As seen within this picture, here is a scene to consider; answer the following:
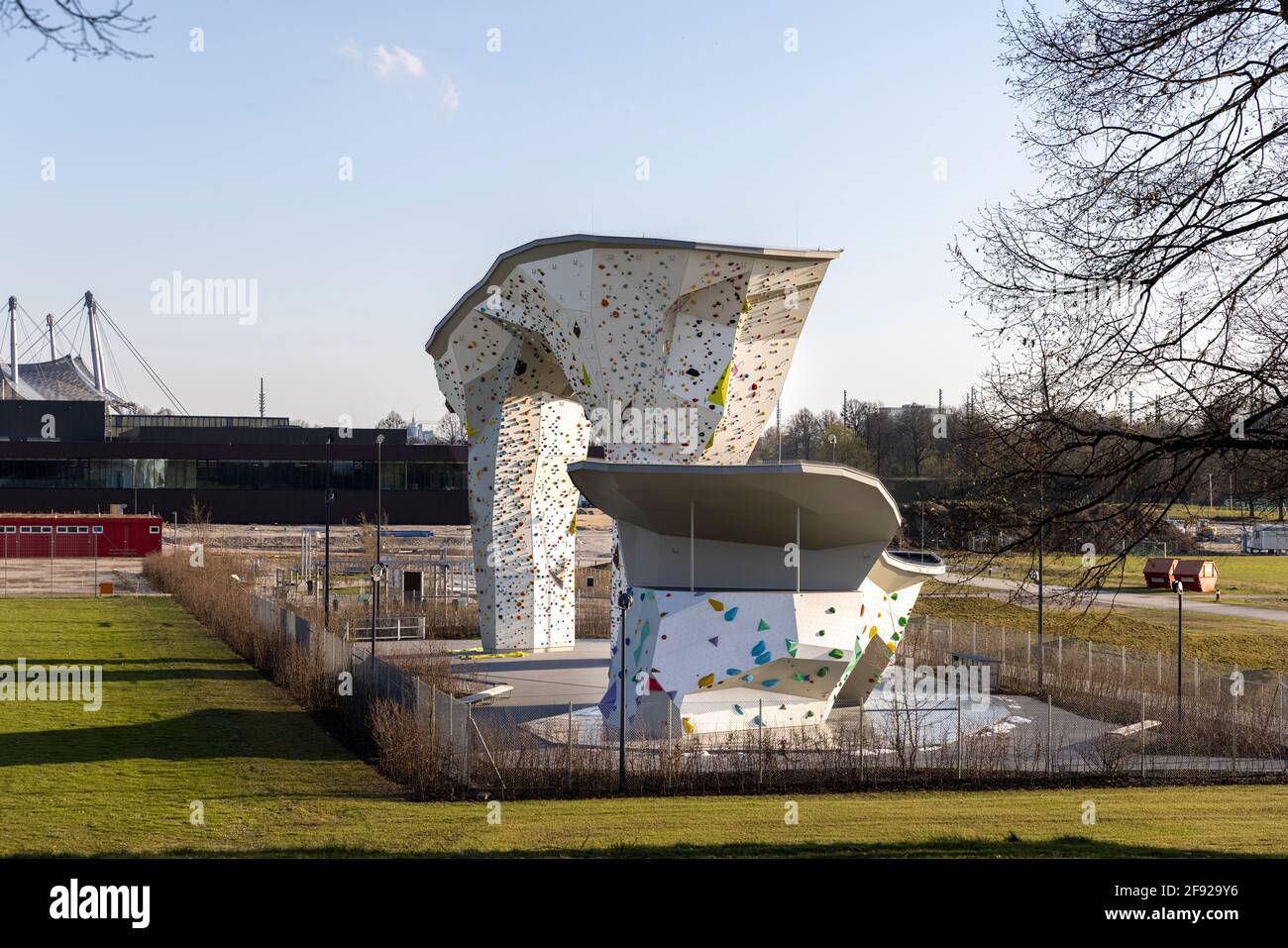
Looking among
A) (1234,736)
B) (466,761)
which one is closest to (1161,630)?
(1234,736)

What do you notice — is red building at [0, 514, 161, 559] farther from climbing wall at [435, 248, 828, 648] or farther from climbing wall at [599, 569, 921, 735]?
climbing wall at [599, 569, 921, 735]

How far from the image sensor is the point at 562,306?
92.6 ft

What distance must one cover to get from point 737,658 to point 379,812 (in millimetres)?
8183

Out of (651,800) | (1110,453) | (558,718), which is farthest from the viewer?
(558,718)

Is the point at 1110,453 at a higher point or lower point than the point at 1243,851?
higher

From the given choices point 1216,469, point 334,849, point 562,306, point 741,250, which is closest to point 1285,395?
point 1216,469

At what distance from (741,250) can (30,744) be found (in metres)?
15.9

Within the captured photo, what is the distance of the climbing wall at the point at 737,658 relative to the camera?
75.3ft

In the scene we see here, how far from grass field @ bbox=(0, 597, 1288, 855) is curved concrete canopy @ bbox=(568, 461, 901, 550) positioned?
6.11 meters

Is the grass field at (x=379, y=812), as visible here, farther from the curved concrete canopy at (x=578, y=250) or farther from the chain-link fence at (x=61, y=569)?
the chain-link fence at (x=61, y=569)

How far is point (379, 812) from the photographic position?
16812mm

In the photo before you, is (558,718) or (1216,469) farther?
(558,718)

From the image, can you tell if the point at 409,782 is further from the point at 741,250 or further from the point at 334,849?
the point at 741,250
